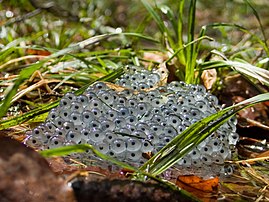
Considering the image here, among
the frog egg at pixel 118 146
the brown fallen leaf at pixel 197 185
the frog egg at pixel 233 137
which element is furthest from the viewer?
the frog egg at pixel 233 137

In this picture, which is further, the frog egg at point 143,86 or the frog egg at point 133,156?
the frog egg at point 143,86

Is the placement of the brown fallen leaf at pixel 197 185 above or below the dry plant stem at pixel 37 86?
below

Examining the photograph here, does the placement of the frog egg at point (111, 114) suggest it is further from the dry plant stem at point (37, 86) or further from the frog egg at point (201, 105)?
the dry plant stem at point (37, 86)

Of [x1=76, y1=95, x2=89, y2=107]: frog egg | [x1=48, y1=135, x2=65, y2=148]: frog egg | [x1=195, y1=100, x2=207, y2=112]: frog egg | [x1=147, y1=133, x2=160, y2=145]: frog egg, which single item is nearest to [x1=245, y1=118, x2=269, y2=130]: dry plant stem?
[x1=195, y1=100, x2=207, y2=112]: frog egg

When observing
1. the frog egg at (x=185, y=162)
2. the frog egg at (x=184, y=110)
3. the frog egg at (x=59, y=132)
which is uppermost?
the frog egg at (x=59, y=132)

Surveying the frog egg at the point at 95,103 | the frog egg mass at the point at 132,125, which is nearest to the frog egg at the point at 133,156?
the frog egg mass at the point at 132,125

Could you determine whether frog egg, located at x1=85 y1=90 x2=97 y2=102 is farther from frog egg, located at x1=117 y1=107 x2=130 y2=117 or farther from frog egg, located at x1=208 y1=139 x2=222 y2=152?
frog egg, located at x1=208 y1=139 x2=222 y2=152

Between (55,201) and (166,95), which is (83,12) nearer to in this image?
(166,95)

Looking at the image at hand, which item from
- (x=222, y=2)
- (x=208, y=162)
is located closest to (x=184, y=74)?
(x=208, y=162)
